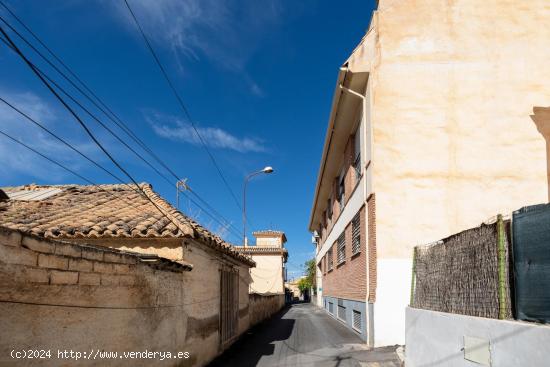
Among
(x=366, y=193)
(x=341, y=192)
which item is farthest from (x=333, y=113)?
(x=341, y=192)

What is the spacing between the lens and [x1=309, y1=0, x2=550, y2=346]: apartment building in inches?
438

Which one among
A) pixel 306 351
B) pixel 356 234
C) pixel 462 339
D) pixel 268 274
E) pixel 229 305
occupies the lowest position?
pixel 306 351

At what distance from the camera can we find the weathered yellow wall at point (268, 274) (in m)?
41.0

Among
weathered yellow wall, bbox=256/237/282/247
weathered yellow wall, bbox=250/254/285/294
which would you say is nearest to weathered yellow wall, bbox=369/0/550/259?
weathered yellow wall, bbox=250/254/285/294

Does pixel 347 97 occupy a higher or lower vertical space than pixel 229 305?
higher

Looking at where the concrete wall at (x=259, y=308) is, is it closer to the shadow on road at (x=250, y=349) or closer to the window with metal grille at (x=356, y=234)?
the shadow on road at (x=250, y=349)

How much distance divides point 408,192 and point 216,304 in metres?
5.86

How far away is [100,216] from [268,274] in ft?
108

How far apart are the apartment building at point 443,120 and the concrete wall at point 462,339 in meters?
3.21

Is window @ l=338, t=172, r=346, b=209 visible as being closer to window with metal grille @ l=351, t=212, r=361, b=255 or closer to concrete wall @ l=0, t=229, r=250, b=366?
window with metal grille @ l=351, t=212, r=361, b=255

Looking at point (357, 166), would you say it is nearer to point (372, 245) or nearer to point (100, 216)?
point (372, 245)

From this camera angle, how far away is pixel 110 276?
536 cm

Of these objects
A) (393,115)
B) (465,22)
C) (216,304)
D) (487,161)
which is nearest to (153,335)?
(216,304)

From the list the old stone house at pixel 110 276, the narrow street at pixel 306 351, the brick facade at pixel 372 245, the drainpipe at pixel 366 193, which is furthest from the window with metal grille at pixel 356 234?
the old stone house at pixel 110 276
